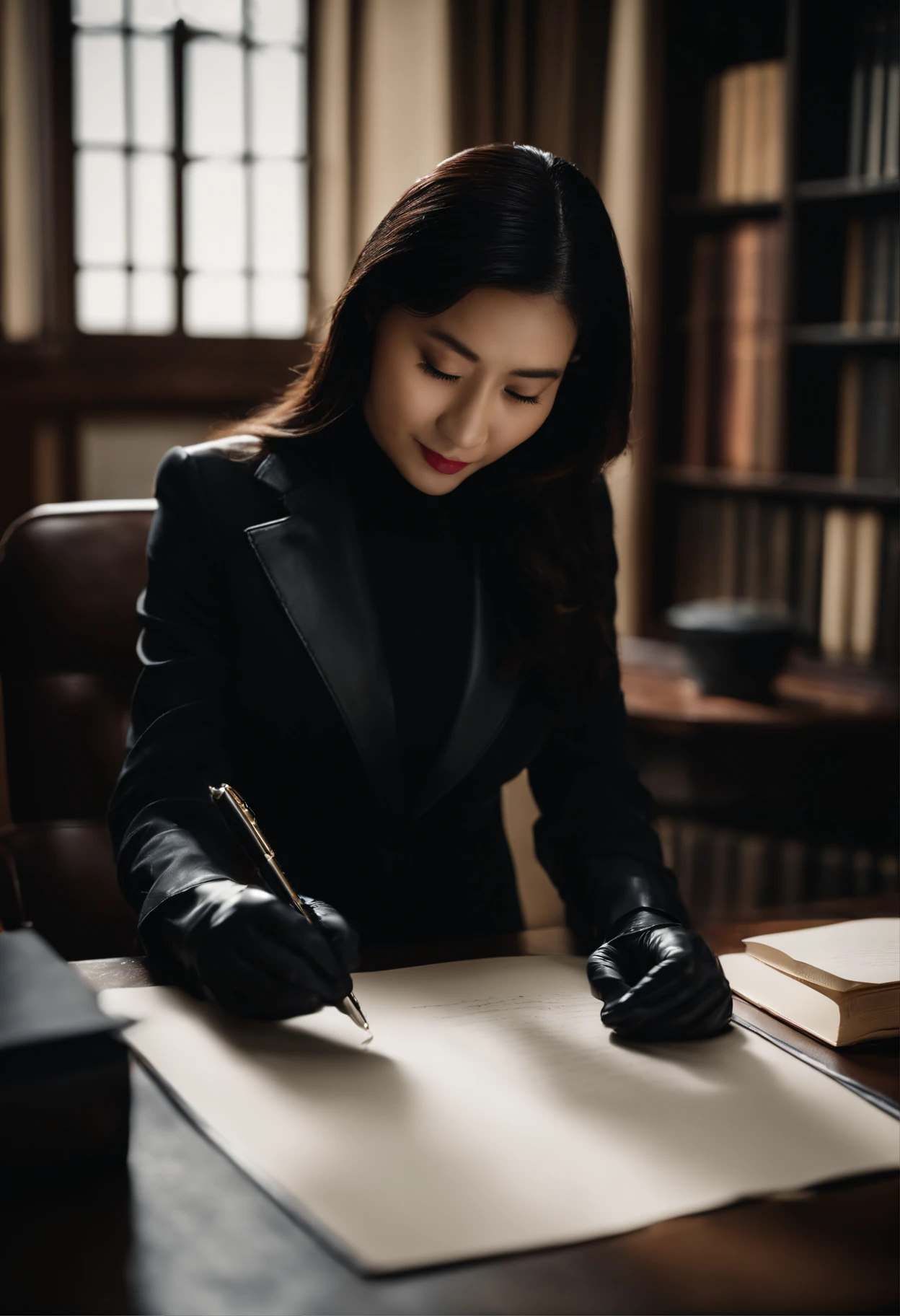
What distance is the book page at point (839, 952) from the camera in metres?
1.00

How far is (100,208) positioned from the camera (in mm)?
3547

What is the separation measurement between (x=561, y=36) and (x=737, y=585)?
1580 millimetres

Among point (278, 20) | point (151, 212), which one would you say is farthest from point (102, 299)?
point (278, 20)

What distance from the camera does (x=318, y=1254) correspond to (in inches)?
27.0

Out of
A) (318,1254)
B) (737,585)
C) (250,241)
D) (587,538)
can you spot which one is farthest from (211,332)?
(318,1254)

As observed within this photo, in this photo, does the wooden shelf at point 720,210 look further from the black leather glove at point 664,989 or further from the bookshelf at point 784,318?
the black leather glove at point 664,989

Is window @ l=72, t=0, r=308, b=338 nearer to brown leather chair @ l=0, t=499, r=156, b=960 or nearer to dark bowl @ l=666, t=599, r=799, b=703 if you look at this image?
dark bowl @ l=666, t=599, r=799, b=703

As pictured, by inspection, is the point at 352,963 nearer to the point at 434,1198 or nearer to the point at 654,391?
the point at 434,1198

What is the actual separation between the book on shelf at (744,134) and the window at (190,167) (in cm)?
110

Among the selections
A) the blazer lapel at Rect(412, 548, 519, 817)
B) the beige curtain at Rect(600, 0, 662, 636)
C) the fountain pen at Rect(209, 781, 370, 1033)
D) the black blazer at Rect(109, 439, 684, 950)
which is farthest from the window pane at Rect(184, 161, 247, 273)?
the fountain pen at Rect(209, 781, 370, 1033)

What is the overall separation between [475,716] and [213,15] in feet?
9.33

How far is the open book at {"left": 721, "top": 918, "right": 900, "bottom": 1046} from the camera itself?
3.26ft

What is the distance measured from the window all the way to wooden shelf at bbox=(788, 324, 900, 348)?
139cm

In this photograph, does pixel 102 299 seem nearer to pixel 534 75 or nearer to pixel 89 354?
pixel 89 354
